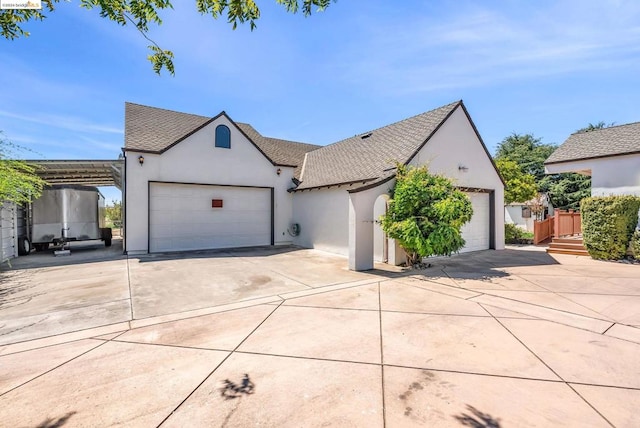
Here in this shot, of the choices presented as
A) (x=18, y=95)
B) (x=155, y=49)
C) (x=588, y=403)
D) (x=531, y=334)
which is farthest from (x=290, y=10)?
(x=18, y=95)

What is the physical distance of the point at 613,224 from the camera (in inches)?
393

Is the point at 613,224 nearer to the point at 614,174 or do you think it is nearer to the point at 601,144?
the point at 614,174

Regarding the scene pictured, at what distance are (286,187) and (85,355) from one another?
12.0 metres

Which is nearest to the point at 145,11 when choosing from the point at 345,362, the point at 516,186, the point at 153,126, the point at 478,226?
the point at 345,362

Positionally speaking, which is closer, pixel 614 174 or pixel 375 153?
pixel 614 174

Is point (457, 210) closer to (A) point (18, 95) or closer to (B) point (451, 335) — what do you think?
(B) point (451, 335)

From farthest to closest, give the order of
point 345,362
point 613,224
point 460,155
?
point 460,155
point 613,224
point 345,362

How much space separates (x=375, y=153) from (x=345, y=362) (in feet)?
33.1

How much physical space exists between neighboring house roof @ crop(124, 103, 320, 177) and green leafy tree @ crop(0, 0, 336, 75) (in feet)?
25.6

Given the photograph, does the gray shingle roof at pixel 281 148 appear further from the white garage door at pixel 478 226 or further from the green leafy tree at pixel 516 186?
the green leafy tree at pixel 516 186

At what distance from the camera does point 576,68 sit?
10.1 metres

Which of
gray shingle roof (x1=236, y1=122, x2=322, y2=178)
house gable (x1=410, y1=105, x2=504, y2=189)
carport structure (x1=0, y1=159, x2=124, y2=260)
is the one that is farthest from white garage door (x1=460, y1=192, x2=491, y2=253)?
carport structure (x1=0, y1=159, x2=124, y2=260)

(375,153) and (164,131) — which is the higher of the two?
(164,131)

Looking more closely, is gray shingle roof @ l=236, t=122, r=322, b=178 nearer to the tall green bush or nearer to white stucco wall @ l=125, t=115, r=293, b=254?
white stucco wall @ l=125, t=115, r=293, b=254
